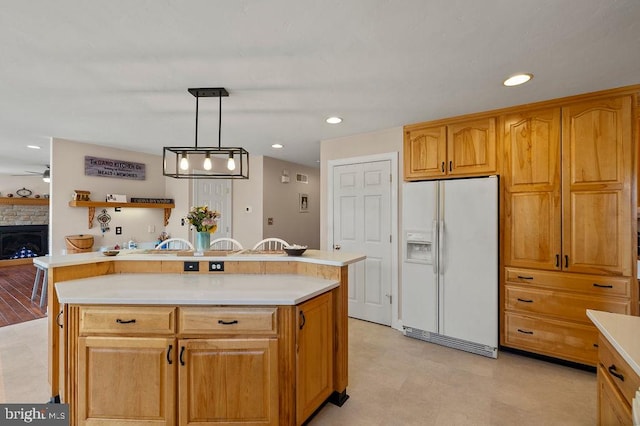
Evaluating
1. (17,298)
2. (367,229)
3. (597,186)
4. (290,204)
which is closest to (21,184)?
(17,298)

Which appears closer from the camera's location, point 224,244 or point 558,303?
point 558,303

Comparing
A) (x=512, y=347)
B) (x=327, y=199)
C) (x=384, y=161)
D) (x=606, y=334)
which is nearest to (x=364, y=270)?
(x=327, y=199)

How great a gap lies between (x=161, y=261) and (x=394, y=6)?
2.33 m

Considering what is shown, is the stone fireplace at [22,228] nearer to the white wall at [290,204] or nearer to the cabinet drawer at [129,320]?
the white wall at [290,204]

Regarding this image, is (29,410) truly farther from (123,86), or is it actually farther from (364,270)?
(364,270)

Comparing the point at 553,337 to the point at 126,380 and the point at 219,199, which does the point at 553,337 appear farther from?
the point at 219,199

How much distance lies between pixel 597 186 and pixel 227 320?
10.0ft

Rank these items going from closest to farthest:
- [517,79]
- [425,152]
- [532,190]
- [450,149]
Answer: [517,79] < [532,190] < [450,149] < [425,152]

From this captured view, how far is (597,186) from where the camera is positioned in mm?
2408

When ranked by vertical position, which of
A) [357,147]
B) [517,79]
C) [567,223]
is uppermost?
[517,79]

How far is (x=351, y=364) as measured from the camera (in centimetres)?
260

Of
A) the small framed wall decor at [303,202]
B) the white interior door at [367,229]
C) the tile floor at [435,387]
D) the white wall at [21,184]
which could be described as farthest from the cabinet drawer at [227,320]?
the white wall at [21,184]

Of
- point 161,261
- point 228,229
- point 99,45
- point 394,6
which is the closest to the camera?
point 394,6

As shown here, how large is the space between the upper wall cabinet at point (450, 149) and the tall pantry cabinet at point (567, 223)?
Answer: 163mm
